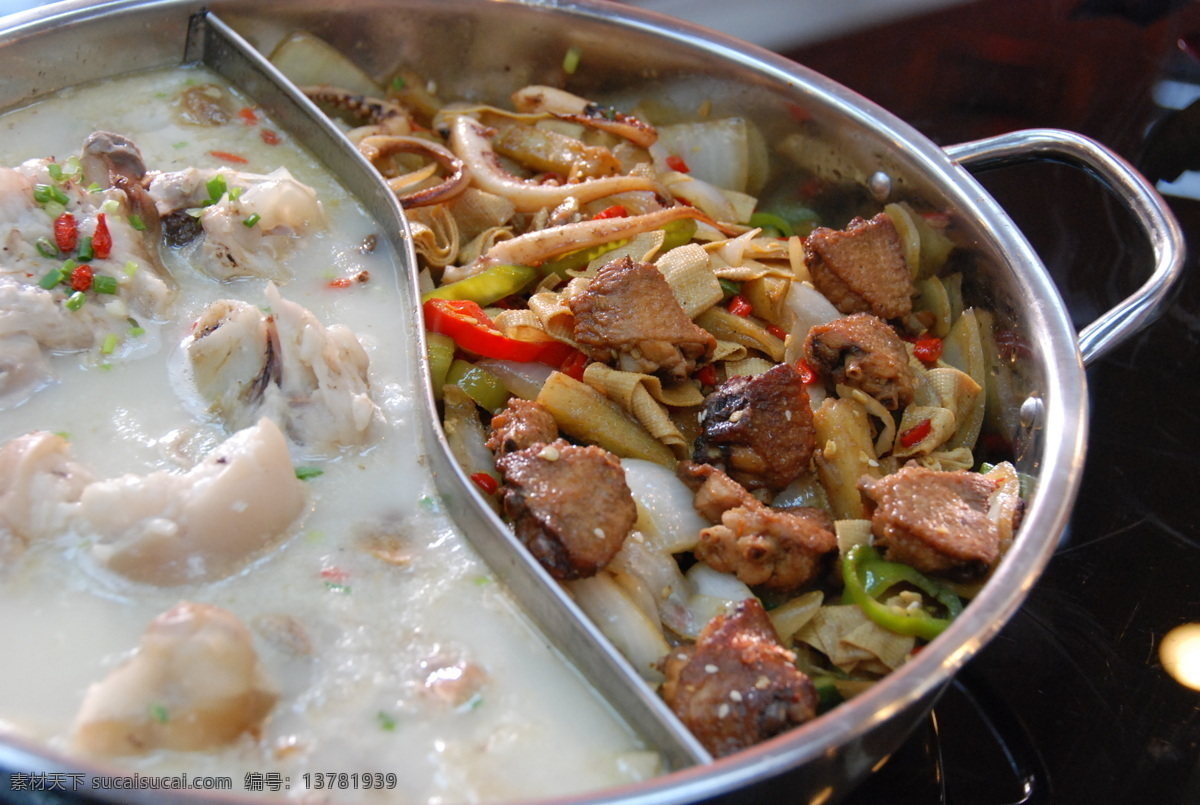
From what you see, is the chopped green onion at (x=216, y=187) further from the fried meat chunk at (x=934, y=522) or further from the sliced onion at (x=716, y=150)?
the fried meat chunk at (x=934, y=522)

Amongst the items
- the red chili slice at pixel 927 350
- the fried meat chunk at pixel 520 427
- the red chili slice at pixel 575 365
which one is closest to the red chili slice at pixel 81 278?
the fried meat chunk at pixel 520 427

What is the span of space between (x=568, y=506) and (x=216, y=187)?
4.60ft

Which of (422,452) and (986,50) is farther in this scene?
(986,50)

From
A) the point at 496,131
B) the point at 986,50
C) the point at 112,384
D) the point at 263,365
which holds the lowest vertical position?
the point at 112,384

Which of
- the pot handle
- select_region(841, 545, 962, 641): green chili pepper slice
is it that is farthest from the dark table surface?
the pot handle

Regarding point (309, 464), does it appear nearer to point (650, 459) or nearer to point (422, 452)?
point (422, 452)

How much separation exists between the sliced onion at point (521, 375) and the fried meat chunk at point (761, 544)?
57 centimetres

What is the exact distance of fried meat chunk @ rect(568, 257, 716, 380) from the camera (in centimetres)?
228

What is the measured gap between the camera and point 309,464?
215cm

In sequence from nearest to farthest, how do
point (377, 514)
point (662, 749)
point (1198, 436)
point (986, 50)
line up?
point (662, 749) → point (377, 514) → point (1198, 436) → point (986, 50)

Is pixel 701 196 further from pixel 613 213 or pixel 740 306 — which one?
pixel 740 306

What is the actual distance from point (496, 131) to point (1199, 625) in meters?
2.47

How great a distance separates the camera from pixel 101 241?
2.36m

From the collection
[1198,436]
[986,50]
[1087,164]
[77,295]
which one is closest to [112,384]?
[77,295]
